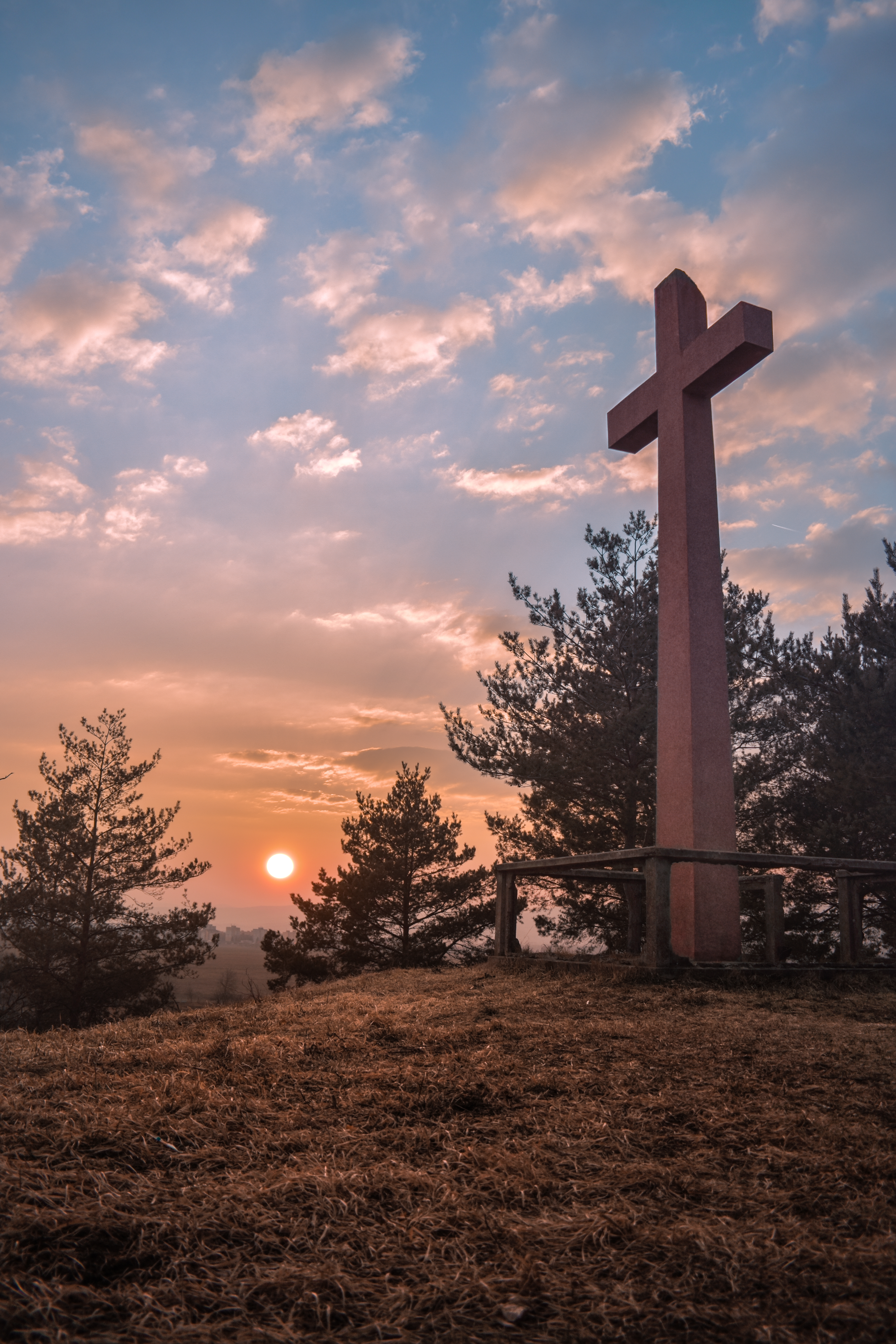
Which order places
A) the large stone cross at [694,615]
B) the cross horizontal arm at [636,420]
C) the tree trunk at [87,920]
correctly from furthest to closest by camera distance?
the tree trunk at [87,920]
the cross horizontal arm at [636,420]
the large stone cross at [694,615]

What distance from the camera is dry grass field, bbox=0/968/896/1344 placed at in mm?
1473

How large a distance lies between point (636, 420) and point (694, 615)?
118 inches

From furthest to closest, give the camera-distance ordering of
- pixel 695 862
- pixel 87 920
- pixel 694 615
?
pixel 87 920 < pixel 694 615 < pixel 695 862

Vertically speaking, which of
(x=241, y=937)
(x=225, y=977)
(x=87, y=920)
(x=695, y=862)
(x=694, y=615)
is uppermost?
(x=694, y=615)

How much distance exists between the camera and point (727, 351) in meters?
8.28

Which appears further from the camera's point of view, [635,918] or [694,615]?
[635,918]

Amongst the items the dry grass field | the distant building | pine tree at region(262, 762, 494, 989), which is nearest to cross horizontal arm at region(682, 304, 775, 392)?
the dry grass field

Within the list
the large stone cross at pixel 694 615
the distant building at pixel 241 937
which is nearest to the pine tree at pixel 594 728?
the large stone cross at pixel 694 615

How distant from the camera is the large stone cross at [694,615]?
7578 millimetres

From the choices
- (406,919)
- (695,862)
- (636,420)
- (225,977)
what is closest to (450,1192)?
(695,862)

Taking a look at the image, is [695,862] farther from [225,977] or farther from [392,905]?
[225,977]

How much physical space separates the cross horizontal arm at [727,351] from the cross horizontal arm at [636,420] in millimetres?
597

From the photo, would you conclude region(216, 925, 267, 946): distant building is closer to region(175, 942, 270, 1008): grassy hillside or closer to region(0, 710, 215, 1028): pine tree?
region(175, 942, 270, 1008): grassy hillside

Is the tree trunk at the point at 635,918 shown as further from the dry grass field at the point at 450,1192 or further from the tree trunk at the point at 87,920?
the tree trunk at the point at 87,920
